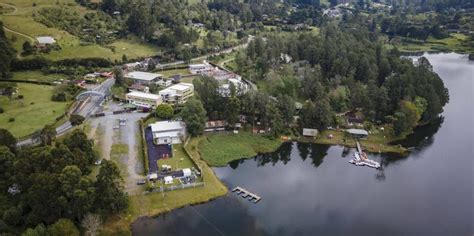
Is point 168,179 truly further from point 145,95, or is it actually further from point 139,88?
point 139,88

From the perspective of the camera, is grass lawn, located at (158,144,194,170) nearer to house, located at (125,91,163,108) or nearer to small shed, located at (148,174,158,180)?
small shed, located at (148,174,158,180)

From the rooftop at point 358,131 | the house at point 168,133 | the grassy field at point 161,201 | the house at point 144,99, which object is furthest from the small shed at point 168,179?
the rooftop at point 358,131

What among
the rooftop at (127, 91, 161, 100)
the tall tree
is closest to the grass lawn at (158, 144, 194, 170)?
the rooftop at (127, 91, 161, 100)

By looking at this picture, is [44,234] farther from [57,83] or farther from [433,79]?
[433,79]

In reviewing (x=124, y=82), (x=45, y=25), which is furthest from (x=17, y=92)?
(x=45, y=25)

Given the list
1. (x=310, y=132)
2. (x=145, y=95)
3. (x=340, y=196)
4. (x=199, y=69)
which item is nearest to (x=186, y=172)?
(x=340, y=196)
